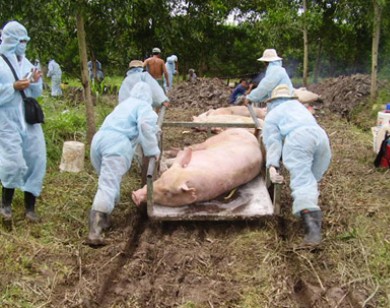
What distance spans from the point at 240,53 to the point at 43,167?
58.0 ft

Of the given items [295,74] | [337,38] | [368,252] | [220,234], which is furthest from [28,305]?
[295,74]

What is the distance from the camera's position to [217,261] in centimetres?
424

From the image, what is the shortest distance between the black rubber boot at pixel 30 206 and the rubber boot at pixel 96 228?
0.71m

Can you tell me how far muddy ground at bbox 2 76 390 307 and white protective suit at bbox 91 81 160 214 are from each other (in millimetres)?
411

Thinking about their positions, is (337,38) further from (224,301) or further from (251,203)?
(224,301)

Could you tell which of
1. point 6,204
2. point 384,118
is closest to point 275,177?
point 6,204

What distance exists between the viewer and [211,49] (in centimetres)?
2105

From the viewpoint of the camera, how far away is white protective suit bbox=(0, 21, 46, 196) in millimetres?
4566

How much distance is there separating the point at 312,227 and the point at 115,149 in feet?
6.50

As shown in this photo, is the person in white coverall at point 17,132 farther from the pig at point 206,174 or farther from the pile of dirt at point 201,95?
the pile of dirt at point 201,95

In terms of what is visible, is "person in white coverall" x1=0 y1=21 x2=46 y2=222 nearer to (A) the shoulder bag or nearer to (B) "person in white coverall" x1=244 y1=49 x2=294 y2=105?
(A) the shoulder bag

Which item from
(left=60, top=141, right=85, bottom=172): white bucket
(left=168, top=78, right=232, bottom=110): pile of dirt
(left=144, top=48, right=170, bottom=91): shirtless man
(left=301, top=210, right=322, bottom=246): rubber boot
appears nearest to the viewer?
(left=301, top=210, right=322, bottom=246): rubber boot

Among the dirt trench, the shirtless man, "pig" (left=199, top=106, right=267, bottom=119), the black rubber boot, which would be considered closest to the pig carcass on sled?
the dirt trench

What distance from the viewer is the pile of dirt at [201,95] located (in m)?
12.7
